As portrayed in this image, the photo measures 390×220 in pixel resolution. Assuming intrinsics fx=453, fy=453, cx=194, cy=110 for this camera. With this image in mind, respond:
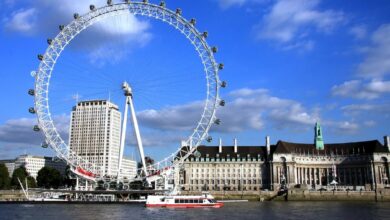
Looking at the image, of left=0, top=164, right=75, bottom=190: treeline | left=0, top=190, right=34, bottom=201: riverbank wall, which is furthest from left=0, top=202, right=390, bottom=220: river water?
left=0, top=164, right=75, bottom=190: treeline

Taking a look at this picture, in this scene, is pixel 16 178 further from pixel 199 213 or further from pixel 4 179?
pixel 199 213

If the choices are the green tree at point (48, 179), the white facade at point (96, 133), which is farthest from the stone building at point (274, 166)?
the white facade at point (96, 133)

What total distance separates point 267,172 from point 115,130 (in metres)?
84.9

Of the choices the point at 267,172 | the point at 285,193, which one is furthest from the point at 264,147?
the point at 285,193

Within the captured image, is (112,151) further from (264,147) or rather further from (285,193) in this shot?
(285,193)

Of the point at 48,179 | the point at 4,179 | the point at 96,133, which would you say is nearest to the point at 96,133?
the point at 96,133

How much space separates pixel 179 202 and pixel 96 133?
12340 cm

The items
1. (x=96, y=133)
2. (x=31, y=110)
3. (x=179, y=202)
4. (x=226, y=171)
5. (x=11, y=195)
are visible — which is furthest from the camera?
(x=96, y=133)

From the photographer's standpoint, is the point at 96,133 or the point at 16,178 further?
the point at 96,133

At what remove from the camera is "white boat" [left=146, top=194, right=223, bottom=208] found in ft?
231

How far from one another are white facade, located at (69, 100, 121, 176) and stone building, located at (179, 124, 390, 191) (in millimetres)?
57263

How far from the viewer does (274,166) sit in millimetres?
129500

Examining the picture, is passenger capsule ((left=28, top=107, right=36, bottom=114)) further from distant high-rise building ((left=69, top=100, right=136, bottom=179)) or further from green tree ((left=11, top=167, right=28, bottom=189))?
distant high-rise building ((left=69, top=100, right=136, bottom=179))

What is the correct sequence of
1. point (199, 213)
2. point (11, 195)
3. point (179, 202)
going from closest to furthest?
point (199, 213) → point (179, 202) → point (11, 195)
